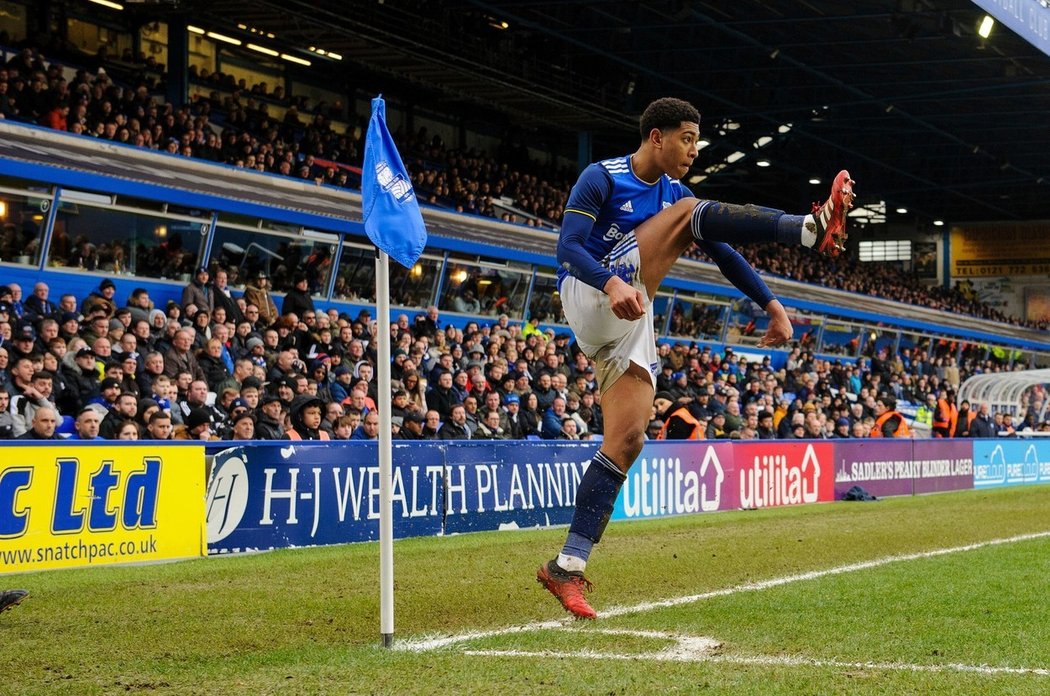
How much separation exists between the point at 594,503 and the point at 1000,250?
216ft

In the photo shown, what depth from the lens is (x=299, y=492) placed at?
11.5 meters

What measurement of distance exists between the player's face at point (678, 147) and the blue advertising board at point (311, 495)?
20.0ft

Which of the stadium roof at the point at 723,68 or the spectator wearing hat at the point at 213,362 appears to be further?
the stadium roof at the point at 723,68

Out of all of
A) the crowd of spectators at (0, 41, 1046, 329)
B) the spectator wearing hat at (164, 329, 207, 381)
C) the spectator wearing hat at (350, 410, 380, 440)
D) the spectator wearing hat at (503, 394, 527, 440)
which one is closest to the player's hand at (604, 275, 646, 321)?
the spectator wearing hat at (350, 410, 380, 440)

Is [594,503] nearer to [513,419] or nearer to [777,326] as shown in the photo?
[777,326]

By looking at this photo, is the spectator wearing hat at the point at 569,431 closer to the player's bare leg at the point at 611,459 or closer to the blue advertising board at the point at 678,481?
the blue advertising board at the point at 678,481

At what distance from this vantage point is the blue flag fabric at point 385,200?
18.3ft

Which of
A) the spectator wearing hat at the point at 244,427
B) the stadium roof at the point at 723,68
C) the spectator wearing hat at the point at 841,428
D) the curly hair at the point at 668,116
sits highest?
the stadium roof at the point at 723,68

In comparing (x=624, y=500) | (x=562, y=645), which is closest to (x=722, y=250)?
(x=562, y=645)

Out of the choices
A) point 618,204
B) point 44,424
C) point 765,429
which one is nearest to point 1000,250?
point 765,429

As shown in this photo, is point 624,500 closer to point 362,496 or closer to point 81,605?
point 362,496

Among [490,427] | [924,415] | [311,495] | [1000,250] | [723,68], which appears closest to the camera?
[311,495]

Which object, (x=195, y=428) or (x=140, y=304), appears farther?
(x=140, y=304)

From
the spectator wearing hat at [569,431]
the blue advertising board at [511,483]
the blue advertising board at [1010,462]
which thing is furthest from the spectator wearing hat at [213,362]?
the blue advertising board at [1010,462]
